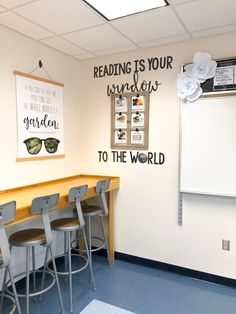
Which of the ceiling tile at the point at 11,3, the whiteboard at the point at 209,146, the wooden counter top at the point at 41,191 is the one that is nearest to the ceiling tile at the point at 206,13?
the whiteboard at the point at 209,146

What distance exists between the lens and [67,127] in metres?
3.24

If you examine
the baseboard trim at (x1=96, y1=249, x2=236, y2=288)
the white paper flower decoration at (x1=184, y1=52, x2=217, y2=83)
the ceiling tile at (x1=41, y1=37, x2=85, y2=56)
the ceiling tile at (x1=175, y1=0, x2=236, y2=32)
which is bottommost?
the baseboard trim at (x1=96, y1=249, x2=236, y2=288)

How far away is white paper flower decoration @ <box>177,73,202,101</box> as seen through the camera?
2635 millimetres

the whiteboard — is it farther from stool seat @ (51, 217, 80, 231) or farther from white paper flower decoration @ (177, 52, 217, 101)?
stool seat @ (51, 217, 80, 231)

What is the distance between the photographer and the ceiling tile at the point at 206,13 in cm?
200

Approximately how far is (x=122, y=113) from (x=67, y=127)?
28.1 inches

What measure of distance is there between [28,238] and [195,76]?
218 centimetres

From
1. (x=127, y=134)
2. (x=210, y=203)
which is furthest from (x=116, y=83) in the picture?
(x=210, y=203)

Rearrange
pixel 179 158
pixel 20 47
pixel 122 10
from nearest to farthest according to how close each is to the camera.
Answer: pixel 122 10, pixel 20 47, pixel 179 158

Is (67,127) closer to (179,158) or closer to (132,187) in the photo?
(132,187)

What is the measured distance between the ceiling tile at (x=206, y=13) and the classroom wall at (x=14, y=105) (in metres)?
1.51

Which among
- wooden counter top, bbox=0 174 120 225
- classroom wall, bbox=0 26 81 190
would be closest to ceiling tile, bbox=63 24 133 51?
classroom wall, bbox=0 26 81 190

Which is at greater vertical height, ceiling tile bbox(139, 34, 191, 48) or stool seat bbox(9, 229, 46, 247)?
ceiling tile bbox(139, 34, 191, 48)

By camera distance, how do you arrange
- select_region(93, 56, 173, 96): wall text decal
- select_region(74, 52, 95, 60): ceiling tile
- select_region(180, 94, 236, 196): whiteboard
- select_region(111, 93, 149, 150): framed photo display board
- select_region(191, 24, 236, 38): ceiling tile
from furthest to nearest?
select_region(74, 52, 95, 60): ceiling tile → select_region(111, 93, 149, 150): framed photo display board → select_region(93, 56, 173, 96): wall text decal → select_region(180, 94, 236, 196): whiteboard → select_region(191, 24, 236, 38): ceiling tile
